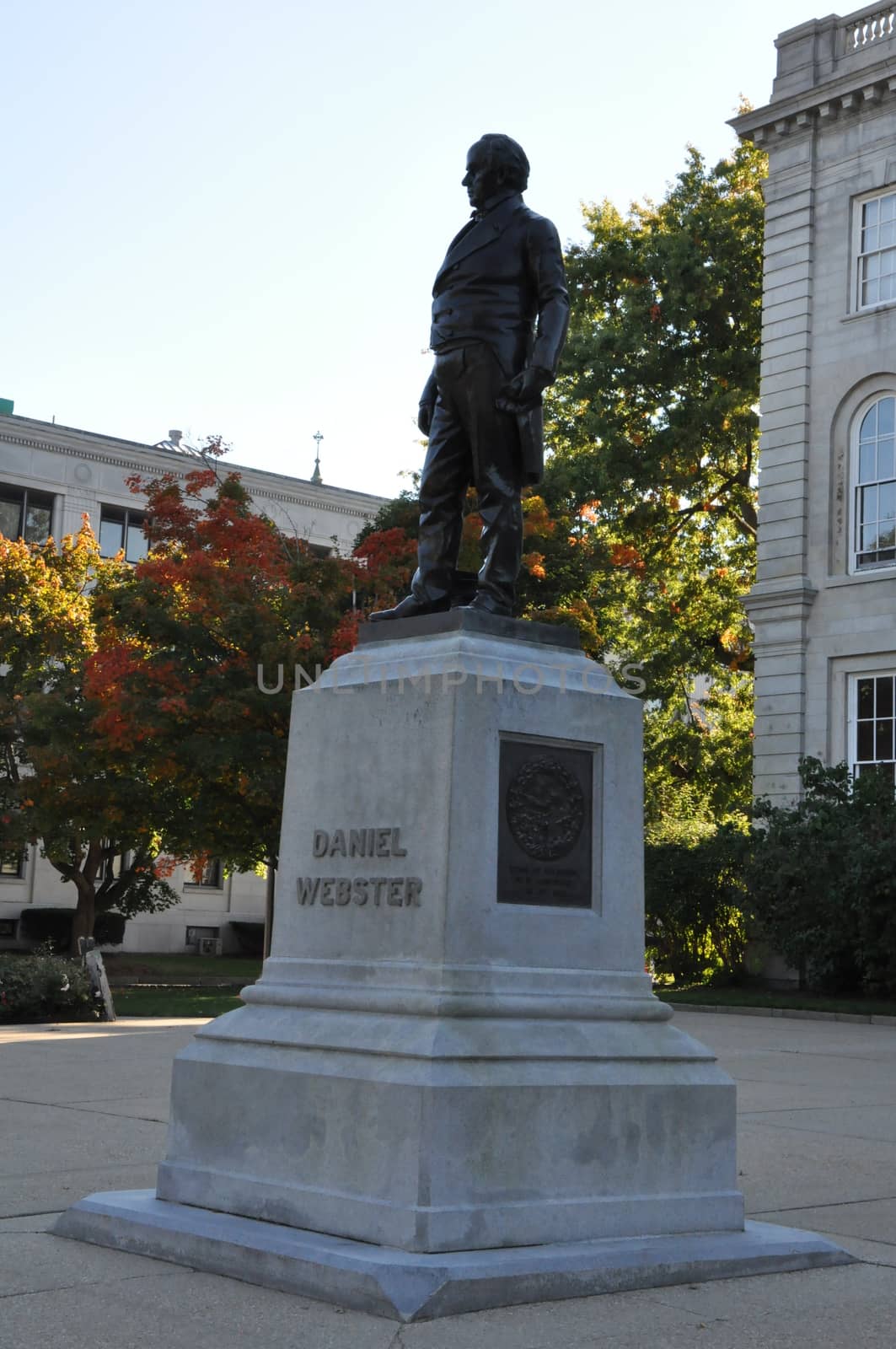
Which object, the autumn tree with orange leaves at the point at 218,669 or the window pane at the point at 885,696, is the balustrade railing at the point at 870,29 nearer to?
the window pane at the point at 885,696

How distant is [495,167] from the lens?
764 centimetres

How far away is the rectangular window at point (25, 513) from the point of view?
46156 millimetres

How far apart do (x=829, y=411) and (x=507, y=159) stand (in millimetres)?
21359

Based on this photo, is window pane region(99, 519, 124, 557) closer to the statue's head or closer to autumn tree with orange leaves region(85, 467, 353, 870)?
autumn tree with orange leaves region(85, 467, 353, 870)

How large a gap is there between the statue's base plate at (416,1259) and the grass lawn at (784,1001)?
15745 millimetres

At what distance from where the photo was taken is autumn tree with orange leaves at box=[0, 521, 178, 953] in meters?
26.8

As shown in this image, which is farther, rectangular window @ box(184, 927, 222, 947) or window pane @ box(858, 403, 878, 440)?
rectangular window @ box(184, 927, 222, 947)

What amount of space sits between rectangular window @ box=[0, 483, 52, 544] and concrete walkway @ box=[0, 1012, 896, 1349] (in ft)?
115

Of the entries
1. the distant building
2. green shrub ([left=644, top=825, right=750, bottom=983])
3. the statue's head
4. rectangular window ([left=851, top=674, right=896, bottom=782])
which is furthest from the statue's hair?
the distant building

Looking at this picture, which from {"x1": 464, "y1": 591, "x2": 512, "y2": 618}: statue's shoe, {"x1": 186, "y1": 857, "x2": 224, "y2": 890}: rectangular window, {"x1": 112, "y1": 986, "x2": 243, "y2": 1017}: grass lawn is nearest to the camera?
{"x1": 464, "y1": 591, "x2": 512, "y2": 618}: statue's shoe

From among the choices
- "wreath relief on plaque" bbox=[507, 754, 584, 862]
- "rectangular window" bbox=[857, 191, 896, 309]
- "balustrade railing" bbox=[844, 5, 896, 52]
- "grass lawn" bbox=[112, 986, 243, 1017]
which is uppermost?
"balustrade railing" bbox=[844, 5, 896, 52]

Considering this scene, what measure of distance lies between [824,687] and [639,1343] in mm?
23020

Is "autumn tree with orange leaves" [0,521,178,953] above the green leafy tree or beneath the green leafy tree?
beneath

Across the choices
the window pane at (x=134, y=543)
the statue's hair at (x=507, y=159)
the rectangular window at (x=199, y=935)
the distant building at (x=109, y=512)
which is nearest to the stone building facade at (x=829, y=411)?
the distant building at (x=109, y=512)
